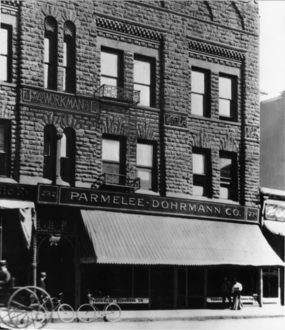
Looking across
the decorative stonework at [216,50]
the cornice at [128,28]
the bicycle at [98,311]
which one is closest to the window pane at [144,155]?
the cornice at [128,28]

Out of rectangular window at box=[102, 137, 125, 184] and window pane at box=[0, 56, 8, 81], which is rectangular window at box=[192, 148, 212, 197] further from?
window pane at box=[0, 56, 8, 81]

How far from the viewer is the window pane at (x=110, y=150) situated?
18.7m

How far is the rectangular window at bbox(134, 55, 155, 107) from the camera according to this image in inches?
771

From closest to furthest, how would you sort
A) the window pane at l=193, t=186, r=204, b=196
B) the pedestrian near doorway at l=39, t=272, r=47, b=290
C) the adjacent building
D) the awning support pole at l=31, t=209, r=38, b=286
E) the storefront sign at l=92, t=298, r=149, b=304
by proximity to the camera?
the pedestrian near doorway at l=39, t=272, r=47, b=290, the awning support pole at l=31, t=209, r=38, b=286, the adjacent building, the storefront sign at l=92, t=298, r=149, b=304, the window pane at l=193, t=186, r=204, b=196

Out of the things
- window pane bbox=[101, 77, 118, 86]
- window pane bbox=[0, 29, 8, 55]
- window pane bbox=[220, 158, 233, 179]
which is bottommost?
window pane bbox=[220, 158, 233, 179]

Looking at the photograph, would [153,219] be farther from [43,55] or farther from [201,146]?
[43,55]

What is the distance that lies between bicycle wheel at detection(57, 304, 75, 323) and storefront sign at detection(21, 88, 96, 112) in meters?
5.42

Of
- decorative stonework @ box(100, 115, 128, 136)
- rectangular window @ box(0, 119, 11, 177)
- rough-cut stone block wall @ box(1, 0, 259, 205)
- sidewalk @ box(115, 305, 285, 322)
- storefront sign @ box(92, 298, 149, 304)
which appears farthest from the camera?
decorative stonework @ box(100, 115, 128, 136)

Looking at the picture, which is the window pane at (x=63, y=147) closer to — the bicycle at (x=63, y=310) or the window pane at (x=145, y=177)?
the window pane at (x=145, y=177)

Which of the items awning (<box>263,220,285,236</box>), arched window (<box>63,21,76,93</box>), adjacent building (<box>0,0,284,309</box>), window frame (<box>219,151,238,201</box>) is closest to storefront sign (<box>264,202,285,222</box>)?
awning (<box>263,220,285,236</box>)

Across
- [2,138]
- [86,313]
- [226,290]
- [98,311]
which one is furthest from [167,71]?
[86,313]

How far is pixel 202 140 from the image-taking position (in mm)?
20844

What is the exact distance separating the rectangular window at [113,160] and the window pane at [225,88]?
452 centimetres

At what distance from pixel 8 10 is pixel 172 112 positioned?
611cm
